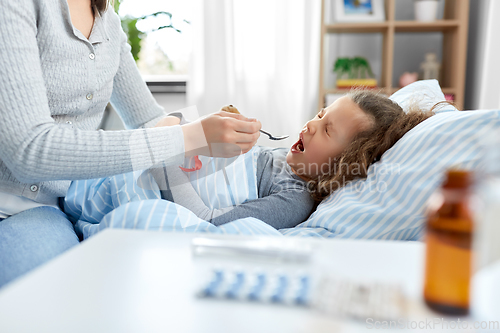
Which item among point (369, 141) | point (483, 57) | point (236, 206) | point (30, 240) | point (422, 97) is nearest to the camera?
point (30, 240)

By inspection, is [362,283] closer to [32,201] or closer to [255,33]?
[32,201]

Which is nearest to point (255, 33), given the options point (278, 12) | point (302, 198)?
point (278, 12)

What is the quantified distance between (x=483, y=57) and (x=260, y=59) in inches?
47.7

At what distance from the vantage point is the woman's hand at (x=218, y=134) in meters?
0.77

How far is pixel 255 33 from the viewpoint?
7.78ft

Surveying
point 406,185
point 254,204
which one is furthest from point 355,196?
point 254,204

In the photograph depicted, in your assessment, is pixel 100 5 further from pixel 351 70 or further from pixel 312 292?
pixel 351 70

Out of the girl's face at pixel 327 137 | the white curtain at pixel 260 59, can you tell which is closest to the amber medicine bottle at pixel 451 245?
the girl's face at pixel 327 137

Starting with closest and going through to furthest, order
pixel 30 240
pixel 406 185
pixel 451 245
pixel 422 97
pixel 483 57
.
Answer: pixel 451 245 → pixel 30 240 → pixel 406 185 → pixel 422 97 → pixel 483 57

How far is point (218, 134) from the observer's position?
77 centimetres

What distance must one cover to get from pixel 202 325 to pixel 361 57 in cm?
232

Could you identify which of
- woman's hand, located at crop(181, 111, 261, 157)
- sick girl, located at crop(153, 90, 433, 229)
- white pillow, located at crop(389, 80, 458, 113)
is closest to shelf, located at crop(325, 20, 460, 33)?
white pillow, located at crop(389, 80, 458, 113)

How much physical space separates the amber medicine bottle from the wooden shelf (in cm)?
186

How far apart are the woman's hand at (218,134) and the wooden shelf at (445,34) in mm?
1484
